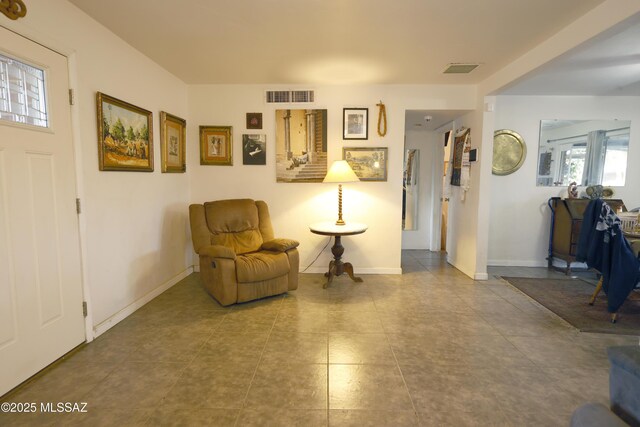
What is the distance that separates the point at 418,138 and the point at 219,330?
443 cm

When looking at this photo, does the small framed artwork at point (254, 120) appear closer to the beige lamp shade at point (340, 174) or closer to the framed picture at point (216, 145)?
Answer: the framed picture at point (216, 145)

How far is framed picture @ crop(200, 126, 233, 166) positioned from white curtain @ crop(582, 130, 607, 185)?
15.7ft

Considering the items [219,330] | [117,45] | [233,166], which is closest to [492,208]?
[233,166]

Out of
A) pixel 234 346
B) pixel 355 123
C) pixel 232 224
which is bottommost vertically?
pixel 234 346

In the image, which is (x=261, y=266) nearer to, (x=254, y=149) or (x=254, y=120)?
(x=254, y=149)

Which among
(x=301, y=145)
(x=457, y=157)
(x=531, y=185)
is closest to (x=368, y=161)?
(x=301, y=145)

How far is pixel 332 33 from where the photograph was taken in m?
2.56

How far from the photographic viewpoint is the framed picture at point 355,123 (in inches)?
154

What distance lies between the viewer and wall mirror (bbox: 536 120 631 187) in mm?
4328

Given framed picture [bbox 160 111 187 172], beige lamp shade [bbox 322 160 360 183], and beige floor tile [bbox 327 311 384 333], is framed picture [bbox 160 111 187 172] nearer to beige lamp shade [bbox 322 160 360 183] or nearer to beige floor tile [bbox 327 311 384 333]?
beige lamp shade [bbox 322 160 360 183]

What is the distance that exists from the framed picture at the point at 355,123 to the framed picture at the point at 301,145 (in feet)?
0.81

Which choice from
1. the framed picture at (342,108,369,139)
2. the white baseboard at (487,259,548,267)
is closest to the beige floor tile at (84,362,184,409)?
the framed picture at (342,108,369,139)

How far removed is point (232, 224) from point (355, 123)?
192cm

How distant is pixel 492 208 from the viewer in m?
4.51
